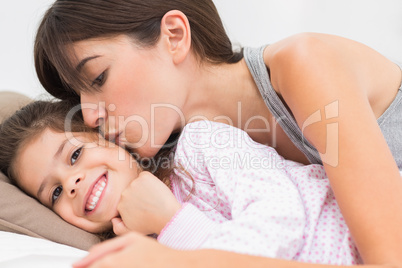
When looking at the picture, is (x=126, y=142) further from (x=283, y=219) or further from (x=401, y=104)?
(x=401, y=104)

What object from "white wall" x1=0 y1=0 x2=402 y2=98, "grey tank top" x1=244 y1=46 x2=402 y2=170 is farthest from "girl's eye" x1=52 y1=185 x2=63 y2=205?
"white wall" x1=0 y1=0 x2=402 y2=98

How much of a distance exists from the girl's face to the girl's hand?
1.5 inches

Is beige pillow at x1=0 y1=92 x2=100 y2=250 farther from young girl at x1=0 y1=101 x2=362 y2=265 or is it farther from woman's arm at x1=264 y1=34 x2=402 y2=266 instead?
woman's arm at x1=264 y1=34 x2=402 y2=266

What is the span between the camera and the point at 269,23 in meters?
2.00

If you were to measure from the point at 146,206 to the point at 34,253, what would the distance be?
27 cm

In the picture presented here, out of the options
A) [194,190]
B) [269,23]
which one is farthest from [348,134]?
[269,23]

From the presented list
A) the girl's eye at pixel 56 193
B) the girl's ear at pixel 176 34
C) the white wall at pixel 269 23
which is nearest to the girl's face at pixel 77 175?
the girl's eye at pixel 56 193

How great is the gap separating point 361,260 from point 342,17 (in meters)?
1.36

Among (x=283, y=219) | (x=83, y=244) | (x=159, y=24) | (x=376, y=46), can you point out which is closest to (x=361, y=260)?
(x=283, y=219)

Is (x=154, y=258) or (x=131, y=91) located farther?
(x=131, y=91)

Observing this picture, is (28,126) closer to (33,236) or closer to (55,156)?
(55,156)

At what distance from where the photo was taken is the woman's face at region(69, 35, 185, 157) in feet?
3.57

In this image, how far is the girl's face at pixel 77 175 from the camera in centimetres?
105

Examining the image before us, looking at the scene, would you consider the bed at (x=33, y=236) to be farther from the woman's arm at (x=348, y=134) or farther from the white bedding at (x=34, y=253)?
the woman's arm at (x=348, y=134)
